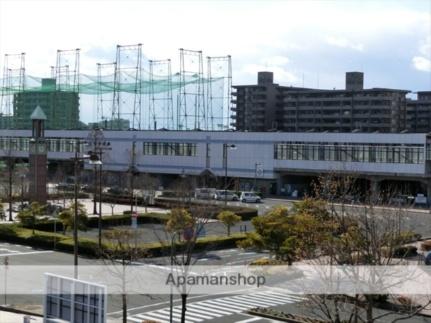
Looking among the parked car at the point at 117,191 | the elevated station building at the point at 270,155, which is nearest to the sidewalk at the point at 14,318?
the elevated station building at the point at 270,155

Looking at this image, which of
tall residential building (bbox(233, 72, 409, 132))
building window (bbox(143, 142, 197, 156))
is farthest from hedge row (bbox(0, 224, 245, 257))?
tall residential building (bbox(233, 72, 409, 132))

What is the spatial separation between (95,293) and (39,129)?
105 feet

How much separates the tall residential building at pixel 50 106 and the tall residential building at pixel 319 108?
927 inches

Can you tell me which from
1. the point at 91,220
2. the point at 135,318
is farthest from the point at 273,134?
the point at 135,318

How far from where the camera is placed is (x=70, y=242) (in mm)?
27906

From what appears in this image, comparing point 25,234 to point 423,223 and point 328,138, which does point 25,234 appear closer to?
point 423,223

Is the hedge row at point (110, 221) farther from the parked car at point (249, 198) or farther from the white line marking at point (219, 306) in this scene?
the white line marking at point (219, 306)

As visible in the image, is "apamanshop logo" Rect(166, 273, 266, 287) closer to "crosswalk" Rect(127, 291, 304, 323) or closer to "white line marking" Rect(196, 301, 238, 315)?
"crosswalk" Rect(127, 291, 304, 323)

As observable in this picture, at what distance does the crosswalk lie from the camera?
17784 mm

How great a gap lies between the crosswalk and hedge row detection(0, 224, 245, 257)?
5.51m

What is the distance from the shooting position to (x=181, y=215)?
21.8 metres

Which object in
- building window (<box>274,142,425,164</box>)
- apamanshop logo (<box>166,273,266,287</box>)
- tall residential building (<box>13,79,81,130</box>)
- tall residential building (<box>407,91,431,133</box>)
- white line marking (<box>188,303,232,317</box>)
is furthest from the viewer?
tall residential building (<box>407,91,431,133</box>)

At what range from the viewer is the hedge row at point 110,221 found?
108ft

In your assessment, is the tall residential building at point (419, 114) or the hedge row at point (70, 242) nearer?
the hedge row at point (70, 242)
